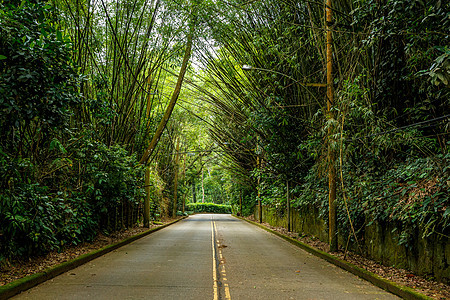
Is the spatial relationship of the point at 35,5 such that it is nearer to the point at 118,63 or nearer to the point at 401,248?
the point at 118,63

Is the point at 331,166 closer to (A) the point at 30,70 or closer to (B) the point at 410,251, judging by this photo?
(B) the point at 410,251

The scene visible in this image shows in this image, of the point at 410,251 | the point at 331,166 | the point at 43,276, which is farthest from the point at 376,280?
the point at 43,276

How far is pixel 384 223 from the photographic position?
7.19 m

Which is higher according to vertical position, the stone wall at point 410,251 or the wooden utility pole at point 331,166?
the wooden utility pole at point 331,166

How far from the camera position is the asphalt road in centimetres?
512

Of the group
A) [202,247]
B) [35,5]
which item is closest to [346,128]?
[202,247]

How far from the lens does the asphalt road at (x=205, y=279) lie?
5.12 metres

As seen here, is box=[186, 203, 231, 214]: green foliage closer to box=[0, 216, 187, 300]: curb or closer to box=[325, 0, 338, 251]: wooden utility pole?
box=[325, 0, 338, 251]: wooden utility pole

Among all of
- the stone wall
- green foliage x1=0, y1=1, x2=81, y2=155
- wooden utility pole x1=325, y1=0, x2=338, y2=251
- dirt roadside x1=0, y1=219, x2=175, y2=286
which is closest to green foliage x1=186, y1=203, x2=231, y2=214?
dirt roadside x1=0, y1=219, x2=175, y2=286

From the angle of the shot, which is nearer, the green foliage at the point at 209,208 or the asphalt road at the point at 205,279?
the asphalt road at the point at 205,279

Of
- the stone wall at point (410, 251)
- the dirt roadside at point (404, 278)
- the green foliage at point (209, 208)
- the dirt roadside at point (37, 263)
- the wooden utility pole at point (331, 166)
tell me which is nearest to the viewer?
the dirt roadside at point (404, 278)

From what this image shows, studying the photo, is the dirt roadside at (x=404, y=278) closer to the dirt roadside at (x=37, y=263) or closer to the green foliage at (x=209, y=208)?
Result: the dirt roadside at (x=37, y=263)

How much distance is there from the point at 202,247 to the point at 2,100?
7645 mm

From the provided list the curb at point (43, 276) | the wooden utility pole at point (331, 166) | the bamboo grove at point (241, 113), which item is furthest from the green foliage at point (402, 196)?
the curb at point (43, 276)
